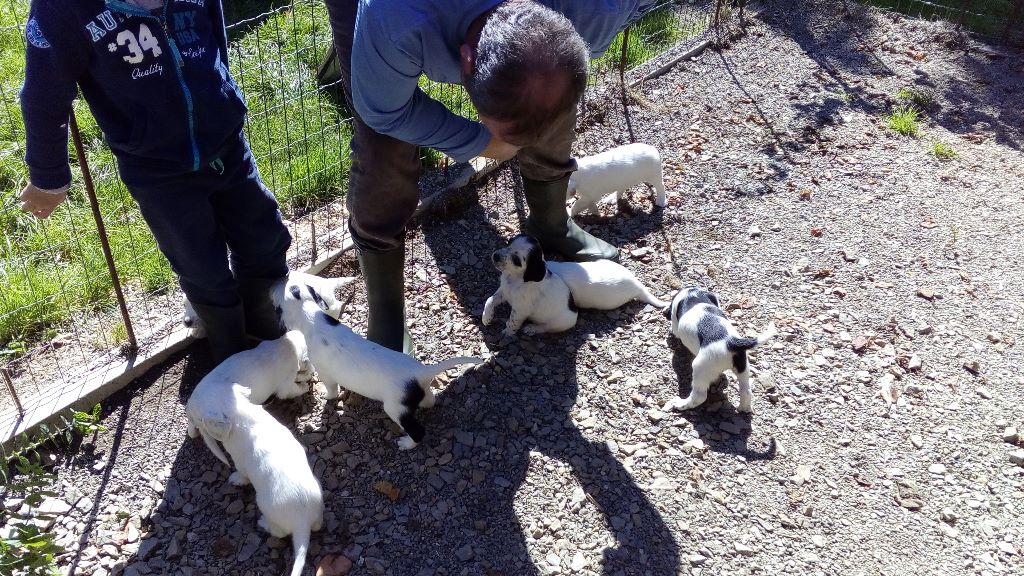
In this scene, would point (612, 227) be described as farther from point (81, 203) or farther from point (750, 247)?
point (81, 203)

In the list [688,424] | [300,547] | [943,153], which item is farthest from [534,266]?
[943,153]

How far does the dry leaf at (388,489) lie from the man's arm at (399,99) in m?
1.39

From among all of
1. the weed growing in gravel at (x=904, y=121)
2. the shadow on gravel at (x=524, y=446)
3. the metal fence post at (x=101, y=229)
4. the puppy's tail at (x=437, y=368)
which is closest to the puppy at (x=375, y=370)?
the puppy's tail at (x=437, y=368)

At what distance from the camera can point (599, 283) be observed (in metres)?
3.98

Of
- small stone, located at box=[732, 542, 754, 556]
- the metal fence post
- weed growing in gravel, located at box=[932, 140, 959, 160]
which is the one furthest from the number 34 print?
weed growing in gravel, located at box=[932, 140, 959, 160]

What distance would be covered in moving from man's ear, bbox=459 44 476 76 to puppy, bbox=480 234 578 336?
5.37 ft

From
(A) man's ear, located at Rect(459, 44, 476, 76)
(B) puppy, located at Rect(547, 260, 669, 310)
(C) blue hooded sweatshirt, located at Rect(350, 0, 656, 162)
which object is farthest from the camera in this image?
(B) puppy, located at Rect(547, 260, 669, 310)

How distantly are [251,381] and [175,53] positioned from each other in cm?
136

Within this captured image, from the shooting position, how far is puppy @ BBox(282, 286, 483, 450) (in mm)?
3273

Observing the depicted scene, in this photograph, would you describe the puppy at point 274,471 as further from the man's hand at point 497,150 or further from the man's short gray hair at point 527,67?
the man's short gray hair at point 527,67

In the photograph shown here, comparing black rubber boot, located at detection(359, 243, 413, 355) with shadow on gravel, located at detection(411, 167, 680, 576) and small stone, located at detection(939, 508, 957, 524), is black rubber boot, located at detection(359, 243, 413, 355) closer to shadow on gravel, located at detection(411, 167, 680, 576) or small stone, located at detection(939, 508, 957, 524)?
shadow on gravel, located at detection(411, 167, 680, 576)

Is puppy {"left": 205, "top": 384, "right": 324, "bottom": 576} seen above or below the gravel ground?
above

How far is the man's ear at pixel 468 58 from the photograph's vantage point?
2166 mm

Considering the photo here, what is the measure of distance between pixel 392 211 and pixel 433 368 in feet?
2.35
